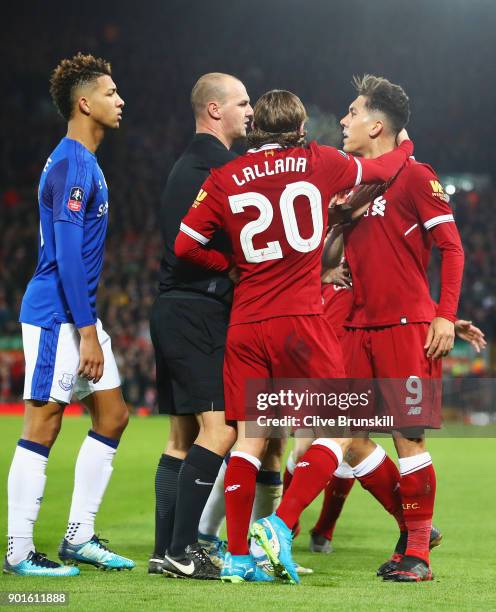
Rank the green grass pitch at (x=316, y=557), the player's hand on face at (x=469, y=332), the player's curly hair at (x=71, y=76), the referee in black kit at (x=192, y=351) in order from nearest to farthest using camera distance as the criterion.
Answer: the green grass pitch at (x=316, y=557), the referee in black kit at (x=192, y=351), the player's curly hair at (x=71, y=76), the player's hand on face at (x=469, y=332)

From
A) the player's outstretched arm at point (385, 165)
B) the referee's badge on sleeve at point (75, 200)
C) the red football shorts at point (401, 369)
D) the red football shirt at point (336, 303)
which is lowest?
the red football shorts at point (401, 369)

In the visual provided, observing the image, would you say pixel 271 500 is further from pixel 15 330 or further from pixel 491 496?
pixel 15 330

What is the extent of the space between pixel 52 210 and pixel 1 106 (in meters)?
24.9

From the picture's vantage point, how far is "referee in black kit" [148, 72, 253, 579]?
4.62 meters

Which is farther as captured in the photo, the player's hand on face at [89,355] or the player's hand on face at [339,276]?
the player's hand on face at [339,276]

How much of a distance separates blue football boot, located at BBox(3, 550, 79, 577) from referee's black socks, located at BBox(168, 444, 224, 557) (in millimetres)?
494

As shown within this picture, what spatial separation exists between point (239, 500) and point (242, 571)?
1.00ft

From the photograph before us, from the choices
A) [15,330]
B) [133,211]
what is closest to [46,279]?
[15,330]

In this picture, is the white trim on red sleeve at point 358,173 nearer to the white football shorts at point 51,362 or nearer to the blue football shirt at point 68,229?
the blue football shirt at point 68,229

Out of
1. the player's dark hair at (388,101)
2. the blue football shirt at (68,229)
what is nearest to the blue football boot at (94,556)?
the blue football shirt at (68,229)

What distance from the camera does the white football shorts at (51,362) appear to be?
15.4 ft

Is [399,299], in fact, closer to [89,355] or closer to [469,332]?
[469,332]

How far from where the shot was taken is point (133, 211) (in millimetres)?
25484

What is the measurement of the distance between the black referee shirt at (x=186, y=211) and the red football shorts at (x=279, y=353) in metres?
0.37
